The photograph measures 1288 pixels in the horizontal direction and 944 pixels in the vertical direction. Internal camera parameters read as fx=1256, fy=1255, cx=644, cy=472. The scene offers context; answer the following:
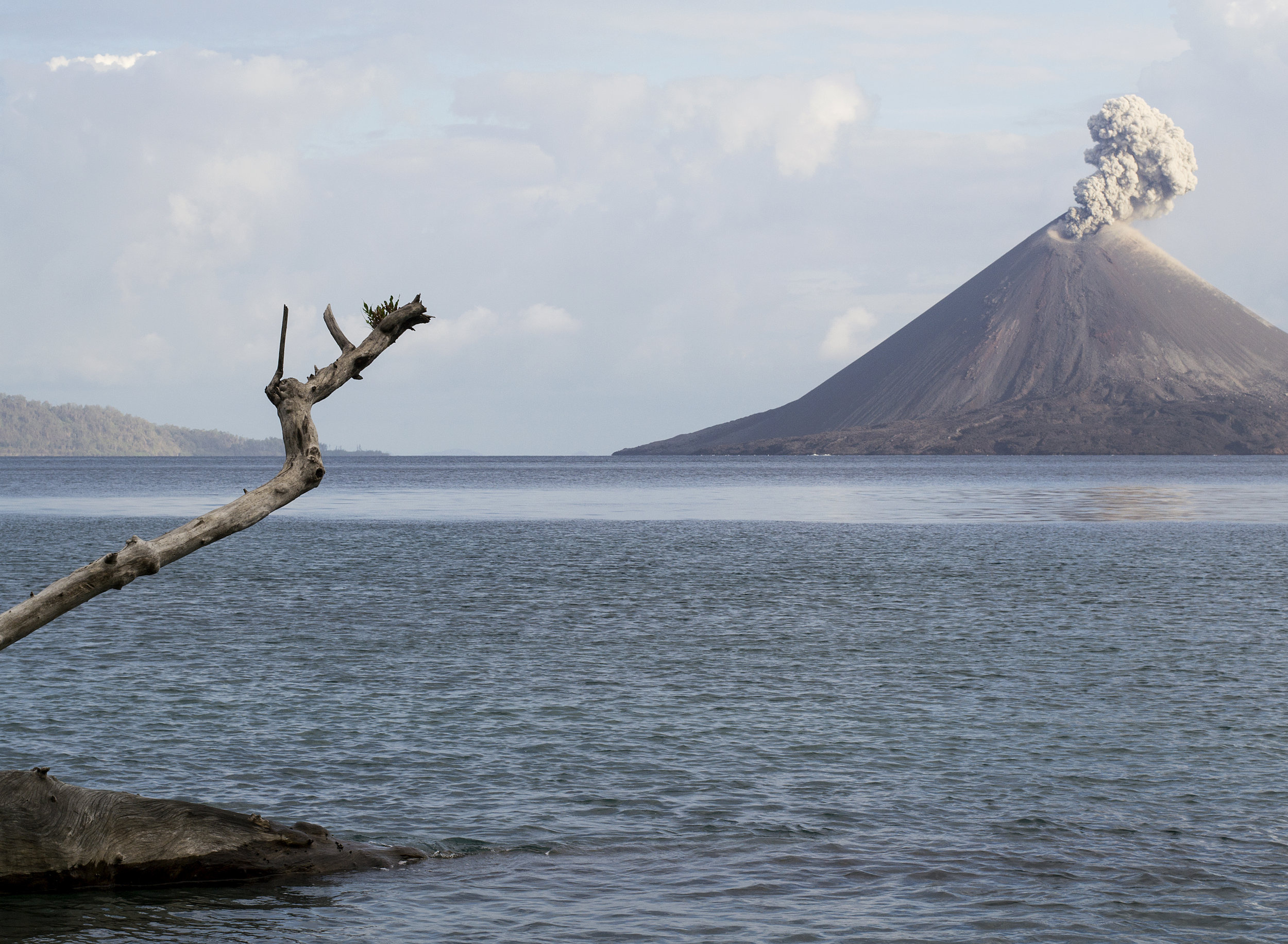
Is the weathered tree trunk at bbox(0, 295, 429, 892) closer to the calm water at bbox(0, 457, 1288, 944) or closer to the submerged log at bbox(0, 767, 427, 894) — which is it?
the submerged log at bbox(0, 767, 427, 894)

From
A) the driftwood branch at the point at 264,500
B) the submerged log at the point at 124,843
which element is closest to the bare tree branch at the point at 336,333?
the driftwood branch at the point at 264,500

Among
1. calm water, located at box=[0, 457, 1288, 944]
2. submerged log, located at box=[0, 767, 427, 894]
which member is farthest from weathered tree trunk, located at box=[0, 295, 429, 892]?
calm water, located at box=[0, 457, 1288, 944]

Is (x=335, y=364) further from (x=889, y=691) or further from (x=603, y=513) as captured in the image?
(x=603, y=513)

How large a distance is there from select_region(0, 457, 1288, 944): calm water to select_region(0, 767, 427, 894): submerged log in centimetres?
32

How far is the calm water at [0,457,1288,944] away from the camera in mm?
12359

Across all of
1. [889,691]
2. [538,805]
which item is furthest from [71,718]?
[889,691]

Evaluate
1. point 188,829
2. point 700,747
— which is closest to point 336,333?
point 188,829

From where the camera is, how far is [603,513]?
112m

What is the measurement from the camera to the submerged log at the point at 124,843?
12.9 m

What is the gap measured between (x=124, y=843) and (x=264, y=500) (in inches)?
162

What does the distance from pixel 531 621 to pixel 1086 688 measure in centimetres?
1709

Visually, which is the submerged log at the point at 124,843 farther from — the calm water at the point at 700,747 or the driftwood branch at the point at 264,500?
the driftwood branch at the point at 264,500

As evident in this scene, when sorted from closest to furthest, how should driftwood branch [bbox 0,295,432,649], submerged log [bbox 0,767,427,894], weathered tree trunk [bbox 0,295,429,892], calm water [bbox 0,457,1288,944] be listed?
driftwood branch [bbox 0,295,432,649] < weathered tree trunk [bbox 0,295,429,892] < calm water [bbox 0,457,1288,944] < submerged log [bbox 0,767,427,894]

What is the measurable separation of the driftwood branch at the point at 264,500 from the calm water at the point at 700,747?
10.1ft
